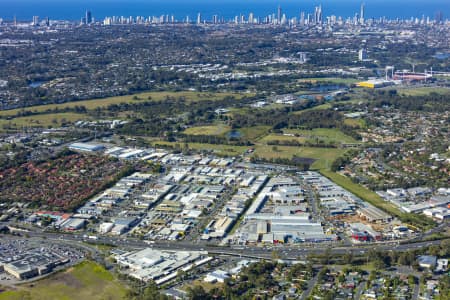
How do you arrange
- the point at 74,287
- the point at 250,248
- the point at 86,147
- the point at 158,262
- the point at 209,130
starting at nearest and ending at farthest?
the point at 74,287
the point at 158,262
the point at 250,248
the point at 86,147
the point at 209,130

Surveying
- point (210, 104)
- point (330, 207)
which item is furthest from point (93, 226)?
point (210, 104)

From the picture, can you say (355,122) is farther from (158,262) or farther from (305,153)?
(158,262)

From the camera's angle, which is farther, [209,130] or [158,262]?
[209,130]

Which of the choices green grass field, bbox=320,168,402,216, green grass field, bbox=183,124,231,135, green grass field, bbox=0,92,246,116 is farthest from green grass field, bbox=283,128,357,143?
green grass field, bbox=0,92,246,116

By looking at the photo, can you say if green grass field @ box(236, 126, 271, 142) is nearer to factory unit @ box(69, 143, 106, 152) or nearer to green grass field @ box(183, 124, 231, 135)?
green grass field @ box(183, 124, 231, 135)

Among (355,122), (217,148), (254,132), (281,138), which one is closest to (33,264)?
(217,148)

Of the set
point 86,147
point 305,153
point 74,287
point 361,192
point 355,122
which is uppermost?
point 355,122

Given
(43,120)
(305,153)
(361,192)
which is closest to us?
(361,192)

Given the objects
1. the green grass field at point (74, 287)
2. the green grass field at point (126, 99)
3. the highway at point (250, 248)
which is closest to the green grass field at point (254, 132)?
the green grass field at point (126, 99)
